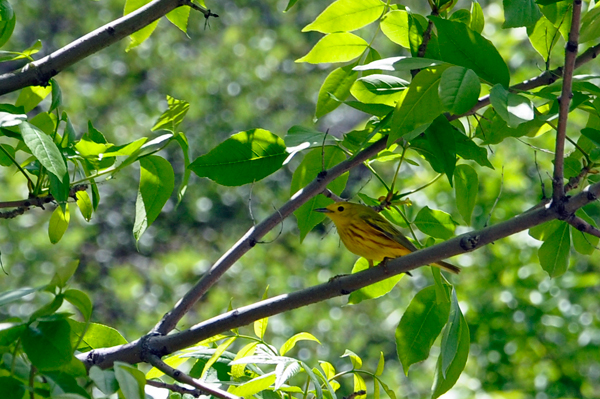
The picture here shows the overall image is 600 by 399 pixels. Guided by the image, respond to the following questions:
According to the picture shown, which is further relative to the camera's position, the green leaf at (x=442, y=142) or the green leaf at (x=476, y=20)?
the green leaf at (x=476, y=20)

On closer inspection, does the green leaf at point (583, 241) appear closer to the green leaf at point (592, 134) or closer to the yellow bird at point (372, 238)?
the green leaf at point (592, 134)

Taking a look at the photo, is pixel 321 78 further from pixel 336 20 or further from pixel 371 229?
pixel 336 20

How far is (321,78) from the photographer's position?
1171 centimetres

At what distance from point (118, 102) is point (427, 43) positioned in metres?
10.1

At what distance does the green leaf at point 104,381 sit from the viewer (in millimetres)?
1086

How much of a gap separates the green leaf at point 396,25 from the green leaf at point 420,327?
720 mm

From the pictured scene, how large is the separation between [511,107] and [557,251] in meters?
0.84

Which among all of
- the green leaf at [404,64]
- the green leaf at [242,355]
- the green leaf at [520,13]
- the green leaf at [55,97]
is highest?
the green leaf at [520,13]

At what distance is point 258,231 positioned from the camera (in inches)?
77.6

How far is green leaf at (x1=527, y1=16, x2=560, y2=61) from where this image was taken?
75.1 inches

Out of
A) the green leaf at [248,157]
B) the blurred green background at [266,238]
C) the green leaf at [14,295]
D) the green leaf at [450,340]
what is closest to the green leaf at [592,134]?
the green leaf at [450,340]

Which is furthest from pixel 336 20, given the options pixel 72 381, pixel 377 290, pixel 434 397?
pixel 72 381

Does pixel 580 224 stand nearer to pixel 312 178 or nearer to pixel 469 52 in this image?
pixel 469 52

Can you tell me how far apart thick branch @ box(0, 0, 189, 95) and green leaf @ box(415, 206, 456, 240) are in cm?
97
